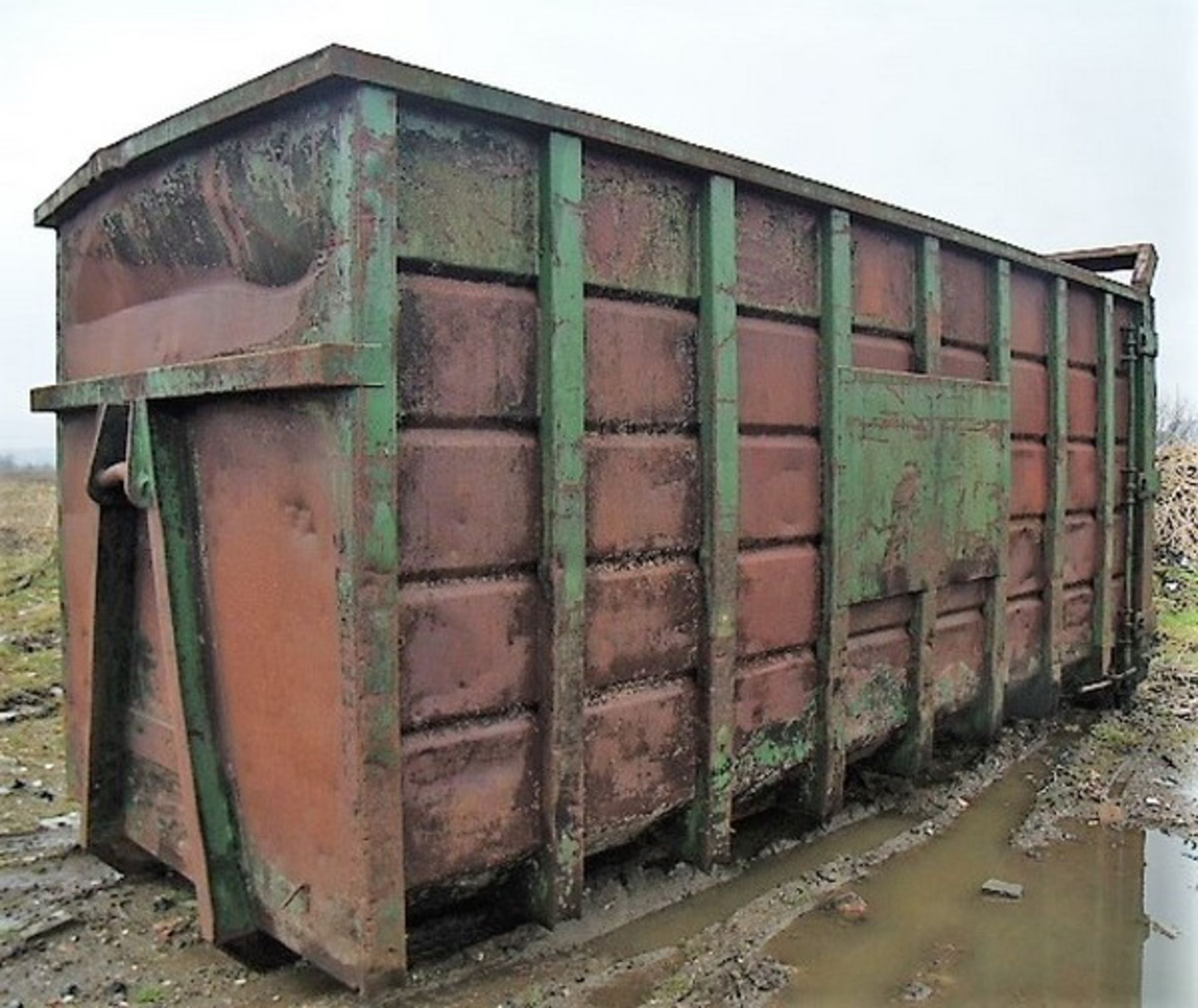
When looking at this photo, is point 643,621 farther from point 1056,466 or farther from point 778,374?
point 1056,466

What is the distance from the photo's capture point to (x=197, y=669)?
8.77ft

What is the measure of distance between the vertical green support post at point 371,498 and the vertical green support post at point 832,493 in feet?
5.51

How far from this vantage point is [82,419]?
3287 mm

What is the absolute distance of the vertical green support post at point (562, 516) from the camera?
260cm

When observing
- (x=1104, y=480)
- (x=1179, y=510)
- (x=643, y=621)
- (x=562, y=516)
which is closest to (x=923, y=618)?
(x=643, y=621)

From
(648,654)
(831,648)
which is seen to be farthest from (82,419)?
(831,648)

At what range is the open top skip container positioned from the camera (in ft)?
7.55

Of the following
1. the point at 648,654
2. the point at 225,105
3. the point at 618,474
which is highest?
the point at 225,105

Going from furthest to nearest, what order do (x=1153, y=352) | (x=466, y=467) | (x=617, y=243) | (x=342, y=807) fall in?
(x=1153, y=352), (x=617, y=243), (x=466, y=467), (x=342, y=807)

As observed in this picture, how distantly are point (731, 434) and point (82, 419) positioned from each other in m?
2.01

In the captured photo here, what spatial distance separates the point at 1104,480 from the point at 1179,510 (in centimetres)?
603

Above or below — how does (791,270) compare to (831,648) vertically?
above

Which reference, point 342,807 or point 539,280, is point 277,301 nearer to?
point 539,280

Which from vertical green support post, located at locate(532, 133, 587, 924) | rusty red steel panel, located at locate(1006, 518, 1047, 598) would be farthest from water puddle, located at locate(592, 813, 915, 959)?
rusty red steel panel, located at locate(1006, 518, 1047, 598)
